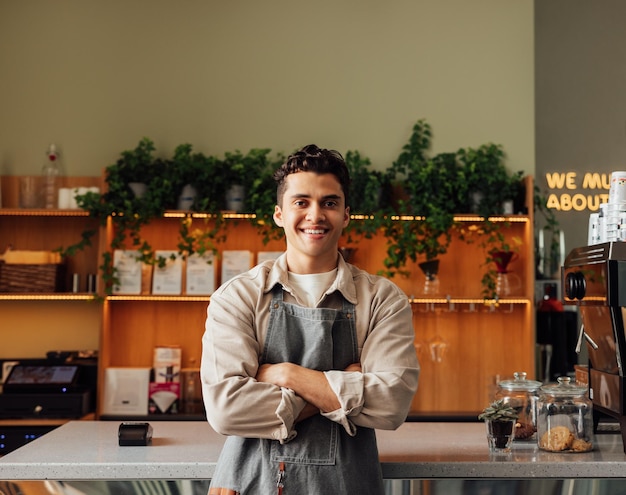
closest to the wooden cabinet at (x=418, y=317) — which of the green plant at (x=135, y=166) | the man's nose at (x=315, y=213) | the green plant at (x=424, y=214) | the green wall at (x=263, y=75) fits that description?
the green plant at (x=424, y=214)

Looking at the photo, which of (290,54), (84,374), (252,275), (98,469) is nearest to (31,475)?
(98,469)

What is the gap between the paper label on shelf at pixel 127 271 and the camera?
15.2ft

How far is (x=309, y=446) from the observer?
A: 1.99 metres

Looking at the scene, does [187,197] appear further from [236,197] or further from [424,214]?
[424,214]

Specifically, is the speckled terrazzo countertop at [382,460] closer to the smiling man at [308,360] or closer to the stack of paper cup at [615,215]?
the smiling man at [308,360]

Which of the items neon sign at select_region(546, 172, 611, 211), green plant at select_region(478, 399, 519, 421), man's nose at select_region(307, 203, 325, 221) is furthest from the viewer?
neon sign at select_region(546, 172, 611, 211)

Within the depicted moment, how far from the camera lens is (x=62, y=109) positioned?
5.02m

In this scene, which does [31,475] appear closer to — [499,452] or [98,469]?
[98,469]

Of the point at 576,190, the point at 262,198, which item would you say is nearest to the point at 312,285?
the point at 262,198

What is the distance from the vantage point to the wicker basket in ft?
15.2

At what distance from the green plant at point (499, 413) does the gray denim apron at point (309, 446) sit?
45 centimetres

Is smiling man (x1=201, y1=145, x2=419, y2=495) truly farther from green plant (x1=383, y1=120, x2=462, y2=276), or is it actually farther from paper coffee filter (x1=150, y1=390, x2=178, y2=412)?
paper coffee filter (x1=150, y1=390, x2=178, y2=412)

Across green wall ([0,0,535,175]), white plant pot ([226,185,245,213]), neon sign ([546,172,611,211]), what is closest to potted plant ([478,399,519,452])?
white plant pot ([226,185,245,213])

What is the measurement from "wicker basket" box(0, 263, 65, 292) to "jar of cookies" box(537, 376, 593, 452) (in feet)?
10.2
